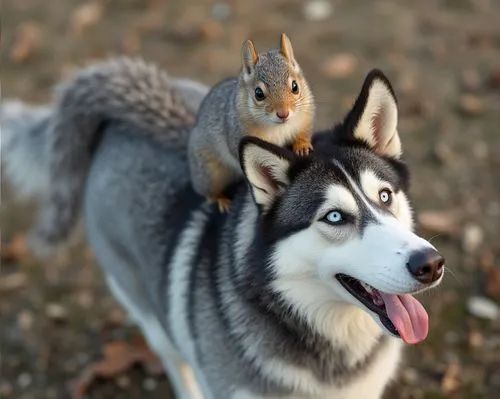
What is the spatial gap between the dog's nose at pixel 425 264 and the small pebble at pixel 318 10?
4.68 m

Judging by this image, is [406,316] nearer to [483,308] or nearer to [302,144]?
[302,144]

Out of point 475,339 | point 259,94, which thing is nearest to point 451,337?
point 475,339

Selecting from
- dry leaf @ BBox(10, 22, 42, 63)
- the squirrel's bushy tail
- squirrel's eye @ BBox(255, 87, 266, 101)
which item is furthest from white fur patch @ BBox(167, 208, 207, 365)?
dry leaf @ BBox(10, 22, 42, 63)

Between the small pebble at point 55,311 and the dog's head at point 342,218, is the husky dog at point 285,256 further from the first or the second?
the small pebble at point 55,311

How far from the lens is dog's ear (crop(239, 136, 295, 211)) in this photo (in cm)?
261

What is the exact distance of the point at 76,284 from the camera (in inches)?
188

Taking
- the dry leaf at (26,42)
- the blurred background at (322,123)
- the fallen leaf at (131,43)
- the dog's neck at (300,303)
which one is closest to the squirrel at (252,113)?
the dog's neck at (300,303)

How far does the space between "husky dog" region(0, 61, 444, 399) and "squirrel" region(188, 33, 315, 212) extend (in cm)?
11

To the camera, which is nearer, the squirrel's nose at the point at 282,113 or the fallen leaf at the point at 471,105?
the squirrel's nose at the point at 282,113

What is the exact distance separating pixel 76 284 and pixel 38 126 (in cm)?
106

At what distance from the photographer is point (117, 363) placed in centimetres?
423

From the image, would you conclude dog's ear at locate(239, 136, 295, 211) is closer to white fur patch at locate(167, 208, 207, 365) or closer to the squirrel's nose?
the squirrel's nose

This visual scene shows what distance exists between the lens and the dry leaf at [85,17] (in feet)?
22.7

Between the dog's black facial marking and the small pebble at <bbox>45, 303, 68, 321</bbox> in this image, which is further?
the small pebble at <bbox>45, 303, 68, 321</bbox>
